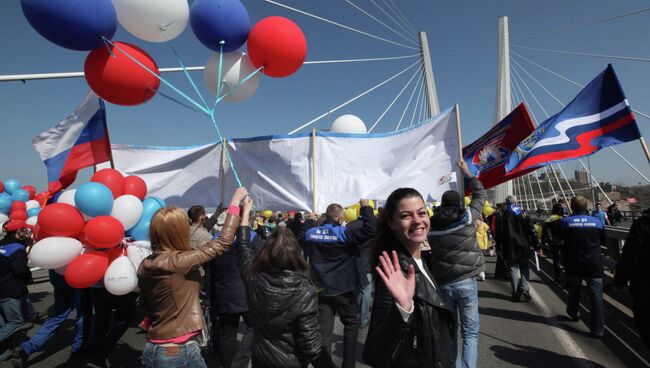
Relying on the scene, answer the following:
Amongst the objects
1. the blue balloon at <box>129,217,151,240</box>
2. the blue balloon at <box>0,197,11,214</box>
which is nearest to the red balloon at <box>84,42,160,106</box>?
the blue balloon at <box>129,217,151,240</box>

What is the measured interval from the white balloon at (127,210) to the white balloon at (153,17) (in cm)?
156

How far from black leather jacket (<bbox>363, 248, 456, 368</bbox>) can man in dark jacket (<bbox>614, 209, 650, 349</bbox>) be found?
7.60 feet

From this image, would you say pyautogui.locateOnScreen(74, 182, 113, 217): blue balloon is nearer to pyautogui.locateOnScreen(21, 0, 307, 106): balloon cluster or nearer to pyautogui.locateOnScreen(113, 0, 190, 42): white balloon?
pyautogui.locateOnScreen(21, 0, 307, 106): balloon cluster

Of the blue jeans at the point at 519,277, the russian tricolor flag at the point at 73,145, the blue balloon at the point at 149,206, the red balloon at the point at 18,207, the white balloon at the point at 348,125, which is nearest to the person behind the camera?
the blue balloon at the point at 149,206

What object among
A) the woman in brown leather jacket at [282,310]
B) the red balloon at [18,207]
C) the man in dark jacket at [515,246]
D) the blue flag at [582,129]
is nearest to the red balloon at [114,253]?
the woman in brown leather jacket at [282,310]

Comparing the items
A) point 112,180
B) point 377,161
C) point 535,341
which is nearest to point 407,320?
point 377,161

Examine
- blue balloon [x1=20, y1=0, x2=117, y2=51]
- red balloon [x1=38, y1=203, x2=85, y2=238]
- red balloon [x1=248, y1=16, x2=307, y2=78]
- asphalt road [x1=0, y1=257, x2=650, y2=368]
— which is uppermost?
red balloon [x1=248, y1=16, x2=307, y2=78]

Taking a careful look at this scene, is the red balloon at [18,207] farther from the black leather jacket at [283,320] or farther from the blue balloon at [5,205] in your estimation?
the black leather jacket at [283,320]

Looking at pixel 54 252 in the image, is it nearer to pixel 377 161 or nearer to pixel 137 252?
pixel 137 252

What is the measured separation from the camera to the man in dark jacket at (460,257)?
9.53ft

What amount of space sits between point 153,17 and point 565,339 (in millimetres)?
5343

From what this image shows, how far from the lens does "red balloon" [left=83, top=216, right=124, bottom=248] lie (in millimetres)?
2963

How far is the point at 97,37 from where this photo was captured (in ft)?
8.96

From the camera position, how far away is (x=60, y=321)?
3.81m
